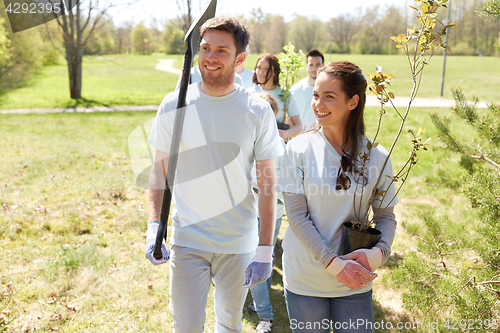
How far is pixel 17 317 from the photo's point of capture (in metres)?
3.24

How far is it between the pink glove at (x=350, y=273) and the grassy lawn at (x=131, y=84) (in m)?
10.5

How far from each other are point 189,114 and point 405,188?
577 centimetres

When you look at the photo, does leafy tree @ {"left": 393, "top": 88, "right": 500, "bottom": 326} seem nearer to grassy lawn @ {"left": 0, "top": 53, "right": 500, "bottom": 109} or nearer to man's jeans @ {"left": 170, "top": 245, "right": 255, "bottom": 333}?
man's jeans @ {"left": 170, "top": 245, "right": 255, "bottom": 333}

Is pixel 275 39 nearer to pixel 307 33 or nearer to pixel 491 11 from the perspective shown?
pixel 307 33

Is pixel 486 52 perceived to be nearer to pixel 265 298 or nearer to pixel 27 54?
pixel 27 54

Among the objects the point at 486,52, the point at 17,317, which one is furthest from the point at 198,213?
the point at 486,52

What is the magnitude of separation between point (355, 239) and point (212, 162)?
834 mm

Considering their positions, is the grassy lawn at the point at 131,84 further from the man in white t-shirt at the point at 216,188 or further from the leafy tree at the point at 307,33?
the leafy tree at the point at 307,33

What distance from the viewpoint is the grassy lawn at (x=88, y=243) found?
11.0ft

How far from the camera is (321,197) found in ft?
6.47

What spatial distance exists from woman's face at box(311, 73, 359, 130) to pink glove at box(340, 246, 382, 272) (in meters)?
0.65

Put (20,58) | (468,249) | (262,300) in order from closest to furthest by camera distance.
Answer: (468,249) < (262,300) < (20,58)

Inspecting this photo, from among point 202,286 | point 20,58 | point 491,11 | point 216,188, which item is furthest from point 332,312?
point 20,58

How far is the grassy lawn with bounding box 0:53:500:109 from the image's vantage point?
1912 cm
